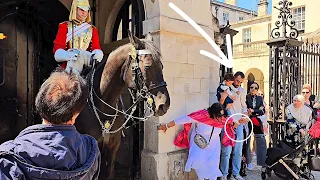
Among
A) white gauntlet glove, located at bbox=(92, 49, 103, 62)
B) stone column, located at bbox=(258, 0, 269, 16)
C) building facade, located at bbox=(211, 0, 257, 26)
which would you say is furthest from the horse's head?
building facade, located at bbox=(211, 0, 257, 26)

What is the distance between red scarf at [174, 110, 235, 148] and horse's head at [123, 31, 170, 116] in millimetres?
1369

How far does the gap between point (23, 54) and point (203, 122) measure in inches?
171

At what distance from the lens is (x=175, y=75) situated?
15.7ft

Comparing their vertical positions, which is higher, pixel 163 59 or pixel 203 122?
pixel 163 59

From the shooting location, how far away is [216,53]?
5633 millimetres

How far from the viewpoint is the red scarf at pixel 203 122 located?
180 inches

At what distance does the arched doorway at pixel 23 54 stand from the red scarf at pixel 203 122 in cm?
323

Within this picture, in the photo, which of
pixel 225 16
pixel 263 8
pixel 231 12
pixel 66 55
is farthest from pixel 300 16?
pixel 66 55

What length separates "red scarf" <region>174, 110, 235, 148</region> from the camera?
4566 millimetres

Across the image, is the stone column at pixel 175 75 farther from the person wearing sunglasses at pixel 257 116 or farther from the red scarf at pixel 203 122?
the person wearing sunglasses at pixel 257 116

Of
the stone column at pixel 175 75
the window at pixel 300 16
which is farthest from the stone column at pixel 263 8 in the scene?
the stone column at pixel 175 75

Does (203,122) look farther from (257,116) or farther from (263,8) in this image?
(263,8)

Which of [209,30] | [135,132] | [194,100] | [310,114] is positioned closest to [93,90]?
[135,132]

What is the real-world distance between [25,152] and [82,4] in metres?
2.79
